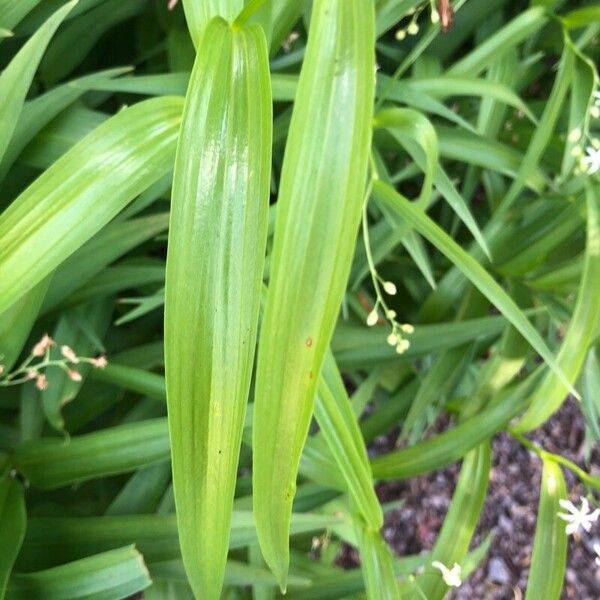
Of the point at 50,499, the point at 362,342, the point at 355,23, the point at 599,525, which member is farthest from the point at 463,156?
the point at 599,525

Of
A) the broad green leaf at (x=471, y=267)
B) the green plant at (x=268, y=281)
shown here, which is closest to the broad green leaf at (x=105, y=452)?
the green plant at (x=268, y=281)

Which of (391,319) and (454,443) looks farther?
(454,443)

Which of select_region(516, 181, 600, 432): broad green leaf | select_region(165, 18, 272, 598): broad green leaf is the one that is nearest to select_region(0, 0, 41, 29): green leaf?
select_region(165, 18, 272, 598): broad green leaf

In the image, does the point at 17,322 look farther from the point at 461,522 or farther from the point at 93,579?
the point at 461,522

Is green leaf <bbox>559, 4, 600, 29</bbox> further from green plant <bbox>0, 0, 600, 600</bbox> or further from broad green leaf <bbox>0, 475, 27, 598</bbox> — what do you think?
broad green leaf <bbox>0, 475, 27, 598</bbox>

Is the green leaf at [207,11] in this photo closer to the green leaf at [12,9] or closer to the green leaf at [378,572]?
the green leaf at [12,9]

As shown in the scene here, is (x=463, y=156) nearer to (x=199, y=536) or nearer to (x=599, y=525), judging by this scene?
(x=199, y=536)

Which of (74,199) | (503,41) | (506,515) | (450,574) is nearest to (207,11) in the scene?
(74,199)

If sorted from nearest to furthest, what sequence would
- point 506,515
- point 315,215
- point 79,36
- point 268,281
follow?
point 315,215 < point 268,281 < point 79,36 < point 506,515
